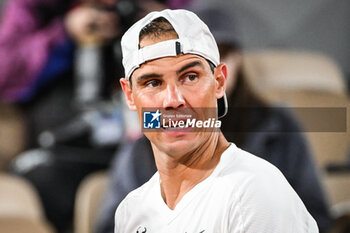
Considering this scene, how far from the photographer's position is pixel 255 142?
0.65 feet

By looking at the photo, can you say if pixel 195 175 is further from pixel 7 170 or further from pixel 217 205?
pixel 7 170

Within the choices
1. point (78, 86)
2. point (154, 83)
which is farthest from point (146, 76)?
point (78, 86)

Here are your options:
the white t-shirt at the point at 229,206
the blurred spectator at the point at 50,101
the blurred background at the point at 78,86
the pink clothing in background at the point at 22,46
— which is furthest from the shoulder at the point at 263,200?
the pink clothing in background at the point at 22,46

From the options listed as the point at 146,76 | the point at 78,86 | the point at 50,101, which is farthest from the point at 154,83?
the point at 50,101

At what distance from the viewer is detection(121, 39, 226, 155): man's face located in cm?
15

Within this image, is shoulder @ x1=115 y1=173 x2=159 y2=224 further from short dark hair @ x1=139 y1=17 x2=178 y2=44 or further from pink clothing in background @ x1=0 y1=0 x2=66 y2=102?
pink clothing in background @ x1=0 y1=0 x2=66 y2=102

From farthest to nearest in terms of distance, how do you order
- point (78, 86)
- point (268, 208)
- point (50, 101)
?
1. point (50, 101)
2. point (78, 86)
3. point (268, 208)

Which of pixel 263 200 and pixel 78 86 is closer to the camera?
pixel 263 200

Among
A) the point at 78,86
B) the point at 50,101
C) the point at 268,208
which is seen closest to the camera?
the point at 268,208

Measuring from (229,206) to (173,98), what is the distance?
29 millimetres

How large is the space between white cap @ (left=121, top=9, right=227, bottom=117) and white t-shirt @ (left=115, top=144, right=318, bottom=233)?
28 mm

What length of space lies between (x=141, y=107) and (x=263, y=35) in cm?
92

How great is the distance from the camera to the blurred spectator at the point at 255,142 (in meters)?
0.18

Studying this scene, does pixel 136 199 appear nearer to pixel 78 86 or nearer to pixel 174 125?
pixel 174 125
